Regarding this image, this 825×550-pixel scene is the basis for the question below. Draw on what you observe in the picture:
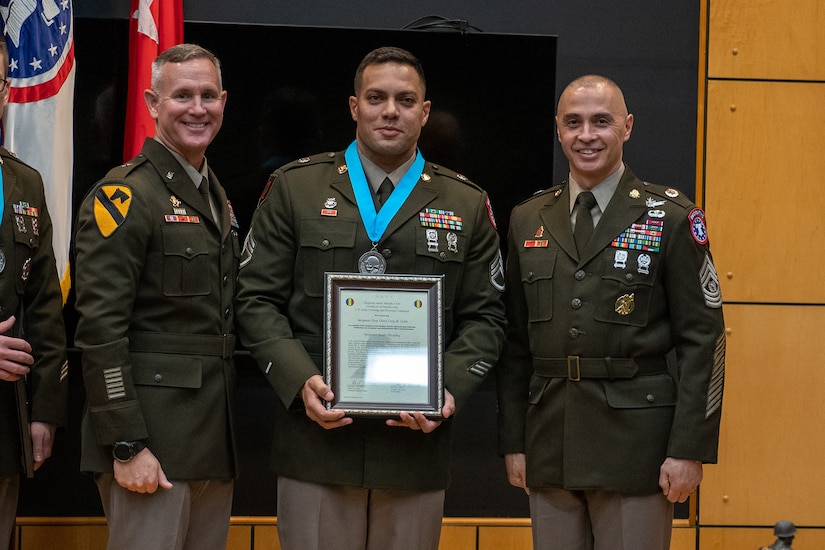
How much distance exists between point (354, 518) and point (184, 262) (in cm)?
91

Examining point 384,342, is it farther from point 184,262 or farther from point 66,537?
point 66,537

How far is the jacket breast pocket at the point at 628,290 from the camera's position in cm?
303

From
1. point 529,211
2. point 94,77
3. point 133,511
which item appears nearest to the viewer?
point 133,511

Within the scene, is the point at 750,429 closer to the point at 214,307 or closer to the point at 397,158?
the point at 397,158

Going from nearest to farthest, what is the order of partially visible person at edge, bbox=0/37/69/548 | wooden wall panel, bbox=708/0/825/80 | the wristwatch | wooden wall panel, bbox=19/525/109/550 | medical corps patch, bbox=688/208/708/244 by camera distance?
the wristwatch → partially visible person at edge, bbox=0/37/69/548 → medical corps patch, bbox=688/208/708/244 → wooden wall panel, bbox=19/525/109/550 → wooden wall panel, bbox=708/0/825/80

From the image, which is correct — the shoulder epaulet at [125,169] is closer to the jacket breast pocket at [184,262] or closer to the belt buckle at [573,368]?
the jacket breast pocket at [184,262]

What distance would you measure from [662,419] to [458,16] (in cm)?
215

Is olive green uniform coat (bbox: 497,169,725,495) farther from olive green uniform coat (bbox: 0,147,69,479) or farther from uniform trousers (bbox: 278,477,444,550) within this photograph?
olive green uniform coat (bbox: 0,147,69,479)

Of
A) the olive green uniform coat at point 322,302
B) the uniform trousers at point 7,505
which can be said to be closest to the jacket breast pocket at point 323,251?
the olive green uniform coat at point 322,302

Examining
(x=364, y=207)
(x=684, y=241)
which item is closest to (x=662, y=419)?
(x=684, y=241)

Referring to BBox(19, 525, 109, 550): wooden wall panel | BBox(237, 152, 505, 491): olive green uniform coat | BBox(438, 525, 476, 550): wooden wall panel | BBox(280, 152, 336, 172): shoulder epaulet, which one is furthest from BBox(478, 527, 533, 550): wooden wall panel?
BBox(280, 152, 336, 172): shoulder epaulet

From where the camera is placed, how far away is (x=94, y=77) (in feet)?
13.7

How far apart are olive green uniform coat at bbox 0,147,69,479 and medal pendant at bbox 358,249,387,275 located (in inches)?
36.9

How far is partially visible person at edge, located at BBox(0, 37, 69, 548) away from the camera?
2.82 metres
